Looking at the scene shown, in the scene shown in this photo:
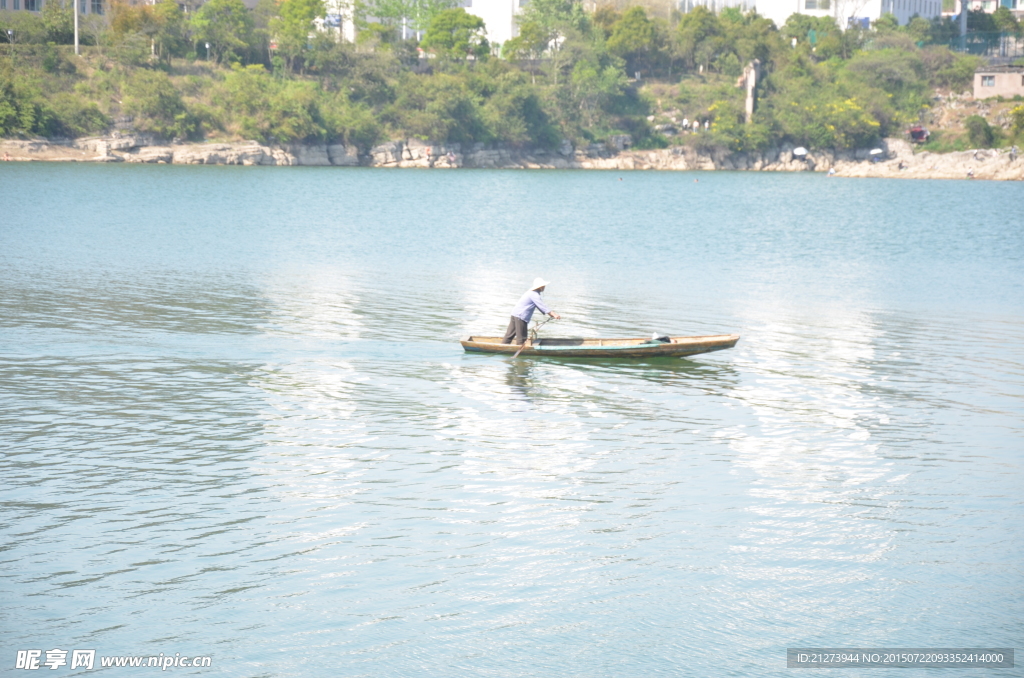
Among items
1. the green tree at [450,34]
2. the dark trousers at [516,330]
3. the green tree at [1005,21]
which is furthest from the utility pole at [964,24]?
the dark trousers at [516,330]

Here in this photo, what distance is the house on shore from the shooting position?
126 m

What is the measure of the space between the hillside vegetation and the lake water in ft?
266

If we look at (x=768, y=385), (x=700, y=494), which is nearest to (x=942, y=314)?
(x=768, y=385)

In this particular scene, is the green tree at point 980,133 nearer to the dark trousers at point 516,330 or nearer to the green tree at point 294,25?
the green tree at point 294,25

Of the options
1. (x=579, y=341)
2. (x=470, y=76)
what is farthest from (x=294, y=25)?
(x=579, y=341)

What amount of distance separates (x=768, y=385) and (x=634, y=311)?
824 centimetres

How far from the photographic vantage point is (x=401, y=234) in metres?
46.0

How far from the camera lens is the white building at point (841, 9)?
497ft

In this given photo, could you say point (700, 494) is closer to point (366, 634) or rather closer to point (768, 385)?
point (366, 634)

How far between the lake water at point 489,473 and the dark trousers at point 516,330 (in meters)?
0.57

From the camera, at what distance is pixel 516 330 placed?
71.4 feet

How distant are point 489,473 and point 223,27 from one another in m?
118

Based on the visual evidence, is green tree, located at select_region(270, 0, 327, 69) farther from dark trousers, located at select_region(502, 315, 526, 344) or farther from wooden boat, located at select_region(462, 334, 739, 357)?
wooden boat, located at select_region(462, 334, 739, 357)

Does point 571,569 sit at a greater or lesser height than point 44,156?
lesser
